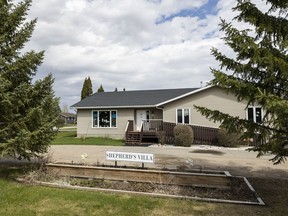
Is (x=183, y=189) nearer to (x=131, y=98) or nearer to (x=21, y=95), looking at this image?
(x=21, y=95)

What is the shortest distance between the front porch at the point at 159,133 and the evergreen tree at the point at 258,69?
15.2 meters

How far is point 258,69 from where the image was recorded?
5.66m

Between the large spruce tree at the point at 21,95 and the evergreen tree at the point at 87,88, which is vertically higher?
the evergreen tree at the point at 87,88

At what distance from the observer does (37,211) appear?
574 centimetres

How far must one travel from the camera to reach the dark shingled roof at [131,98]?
2492 centimetres

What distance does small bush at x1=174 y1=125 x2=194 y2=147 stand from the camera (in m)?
19.6

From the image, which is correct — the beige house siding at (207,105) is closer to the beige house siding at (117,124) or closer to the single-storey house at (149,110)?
the single-storey house at (149,110)

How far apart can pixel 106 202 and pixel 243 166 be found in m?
6.97

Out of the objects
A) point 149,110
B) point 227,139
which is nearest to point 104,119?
point 149,110

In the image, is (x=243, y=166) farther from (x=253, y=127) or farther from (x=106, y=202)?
(x=106, y=202)

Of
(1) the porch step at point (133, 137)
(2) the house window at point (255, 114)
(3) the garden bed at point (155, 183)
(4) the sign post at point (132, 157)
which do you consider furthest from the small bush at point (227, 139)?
(4) the sign post at point (132, 157)

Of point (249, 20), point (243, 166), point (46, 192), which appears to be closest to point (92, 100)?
point (243, 166)

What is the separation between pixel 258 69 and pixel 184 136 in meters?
14.3

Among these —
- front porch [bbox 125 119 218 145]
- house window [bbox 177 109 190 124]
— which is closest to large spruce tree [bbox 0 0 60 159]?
front porch [bbox 125 119 218 145]
